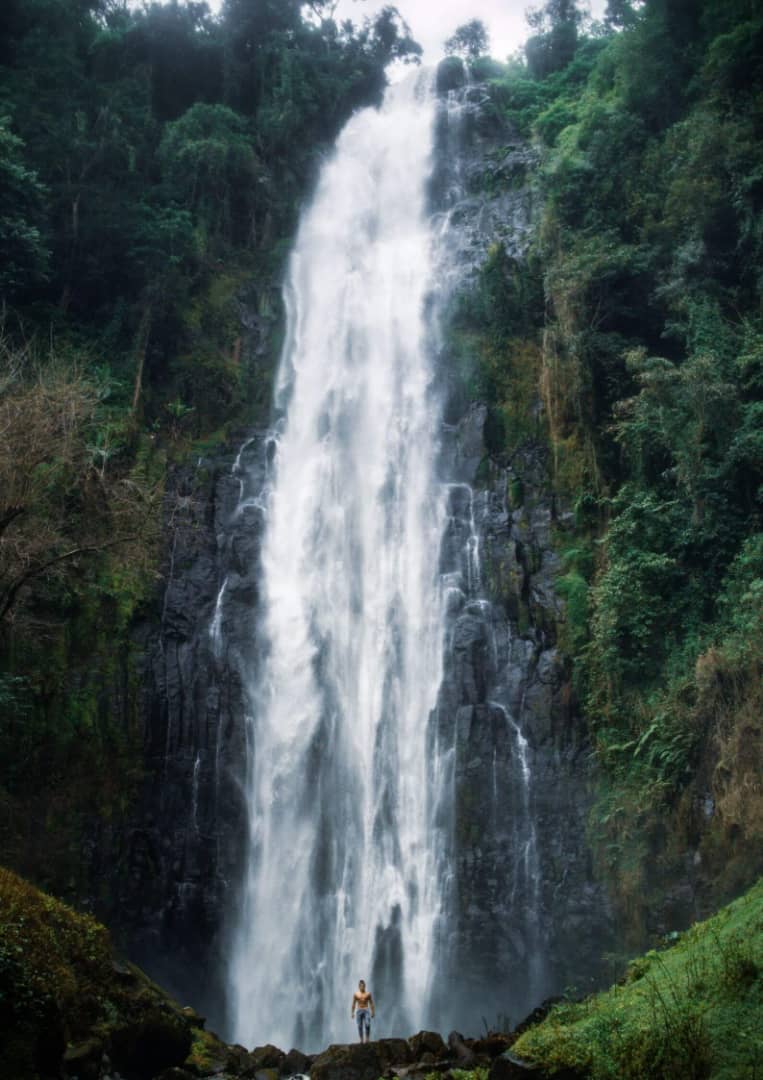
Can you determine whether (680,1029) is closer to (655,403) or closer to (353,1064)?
(353,1064)

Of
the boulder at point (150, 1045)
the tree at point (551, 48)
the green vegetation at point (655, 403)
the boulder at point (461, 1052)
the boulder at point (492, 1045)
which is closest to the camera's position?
the boulder at point (150, 1045)

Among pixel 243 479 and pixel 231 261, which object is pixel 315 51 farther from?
pixel 243 479

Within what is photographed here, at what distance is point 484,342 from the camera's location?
22.6 m

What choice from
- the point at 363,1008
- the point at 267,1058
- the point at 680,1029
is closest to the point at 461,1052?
the point at 363,1008

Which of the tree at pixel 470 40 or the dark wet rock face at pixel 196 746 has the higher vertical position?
the tree at pixel 470 40

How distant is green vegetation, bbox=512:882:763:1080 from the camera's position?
5.95 meters

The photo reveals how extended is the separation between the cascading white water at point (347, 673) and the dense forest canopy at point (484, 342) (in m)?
1.81

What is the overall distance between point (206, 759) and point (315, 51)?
2548 cm

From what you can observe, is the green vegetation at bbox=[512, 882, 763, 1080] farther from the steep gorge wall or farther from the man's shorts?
the steep gorge wall

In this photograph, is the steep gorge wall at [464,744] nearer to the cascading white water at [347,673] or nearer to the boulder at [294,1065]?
the cascading white water at [347,673]

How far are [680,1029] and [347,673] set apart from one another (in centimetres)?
1235

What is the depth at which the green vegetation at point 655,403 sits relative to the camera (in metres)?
14.4

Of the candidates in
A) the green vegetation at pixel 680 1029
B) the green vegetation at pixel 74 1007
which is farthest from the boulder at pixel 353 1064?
the green vegetation at pixel 680 1029

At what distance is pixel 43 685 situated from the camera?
16.9 metres
